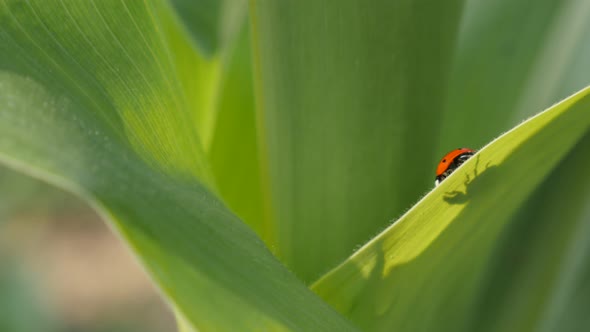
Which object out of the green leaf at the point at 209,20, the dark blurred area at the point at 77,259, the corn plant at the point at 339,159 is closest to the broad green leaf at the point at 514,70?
the corn plant at the point at 339,159

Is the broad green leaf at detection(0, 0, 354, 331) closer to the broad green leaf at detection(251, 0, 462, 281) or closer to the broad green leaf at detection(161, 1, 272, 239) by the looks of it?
the broad green leaf at detection(251, 0, 462, 281)

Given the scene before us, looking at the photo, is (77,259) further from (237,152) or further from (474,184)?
(474,184)

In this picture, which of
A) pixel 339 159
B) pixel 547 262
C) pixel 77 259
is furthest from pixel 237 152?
pixel 77 259

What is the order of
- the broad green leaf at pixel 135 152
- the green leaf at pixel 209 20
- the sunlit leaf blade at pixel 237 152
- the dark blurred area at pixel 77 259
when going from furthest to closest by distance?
the dark blurred area at pixel 77 259
the green leaf at pixel 209 20
the sunlit leaf blade at pixel 237 152
the broad green leaf at pixel 135 152

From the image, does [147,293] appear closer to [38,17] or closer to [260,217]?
[260,217]

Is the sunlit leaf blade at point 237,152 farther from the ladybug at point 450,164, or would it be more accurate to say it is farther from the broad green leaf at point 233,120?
the ladybug at point 450,164

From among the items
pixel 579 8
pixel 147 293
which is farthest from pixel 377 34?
pixel 147 293

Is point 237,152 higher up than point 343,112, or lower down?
lower down
